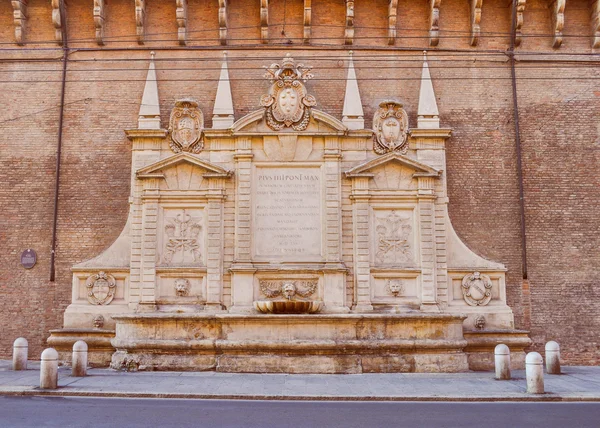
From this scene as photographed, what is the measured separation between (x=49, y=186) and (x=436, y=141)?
33.6 feet

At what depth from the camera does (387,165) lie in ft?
49.9

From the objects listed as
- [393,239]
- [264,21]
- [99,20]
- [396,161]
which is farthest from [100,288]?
[264,21]

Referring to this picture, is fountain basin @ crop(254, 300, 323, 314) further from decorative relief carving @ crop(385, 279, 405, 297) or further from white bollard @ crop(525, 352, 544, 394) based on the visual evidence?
white bollard @ crop(525, 352, 544, 394)

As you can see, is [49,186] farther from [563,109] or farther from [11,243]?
[563,109]

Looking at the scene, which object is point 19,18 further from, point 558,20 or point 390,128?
point 558,20

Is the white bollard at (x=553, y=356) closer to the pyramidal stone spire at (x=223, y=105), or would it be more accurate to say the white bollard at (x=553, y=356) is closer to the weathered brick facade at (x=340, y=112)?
the weathered brick facade at (x=340, y=112)

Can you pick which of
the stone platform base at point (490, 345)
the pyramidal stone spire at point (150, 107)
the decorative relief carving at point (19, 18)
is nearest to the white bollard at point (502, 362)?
the stone platform base at point (490, 345)

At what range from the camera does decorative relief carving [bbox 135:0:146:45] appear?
16203 mm

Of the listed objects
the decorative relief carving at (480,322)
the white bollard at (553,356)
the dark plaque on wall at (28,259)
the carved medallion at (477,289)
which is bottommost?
the white bollard at (553,356)

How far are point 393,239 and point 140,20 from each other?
8.98 meters

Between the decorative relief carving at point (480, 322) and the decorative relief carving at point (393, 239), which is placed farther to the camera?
the decorative relief carving at point (393, 239)

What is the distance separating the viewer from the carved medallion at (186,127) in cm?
1539

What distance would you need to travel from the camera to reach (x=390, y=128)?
607 inches

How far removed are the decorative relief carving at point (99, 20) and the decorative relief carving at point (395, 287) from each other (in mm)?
10109
